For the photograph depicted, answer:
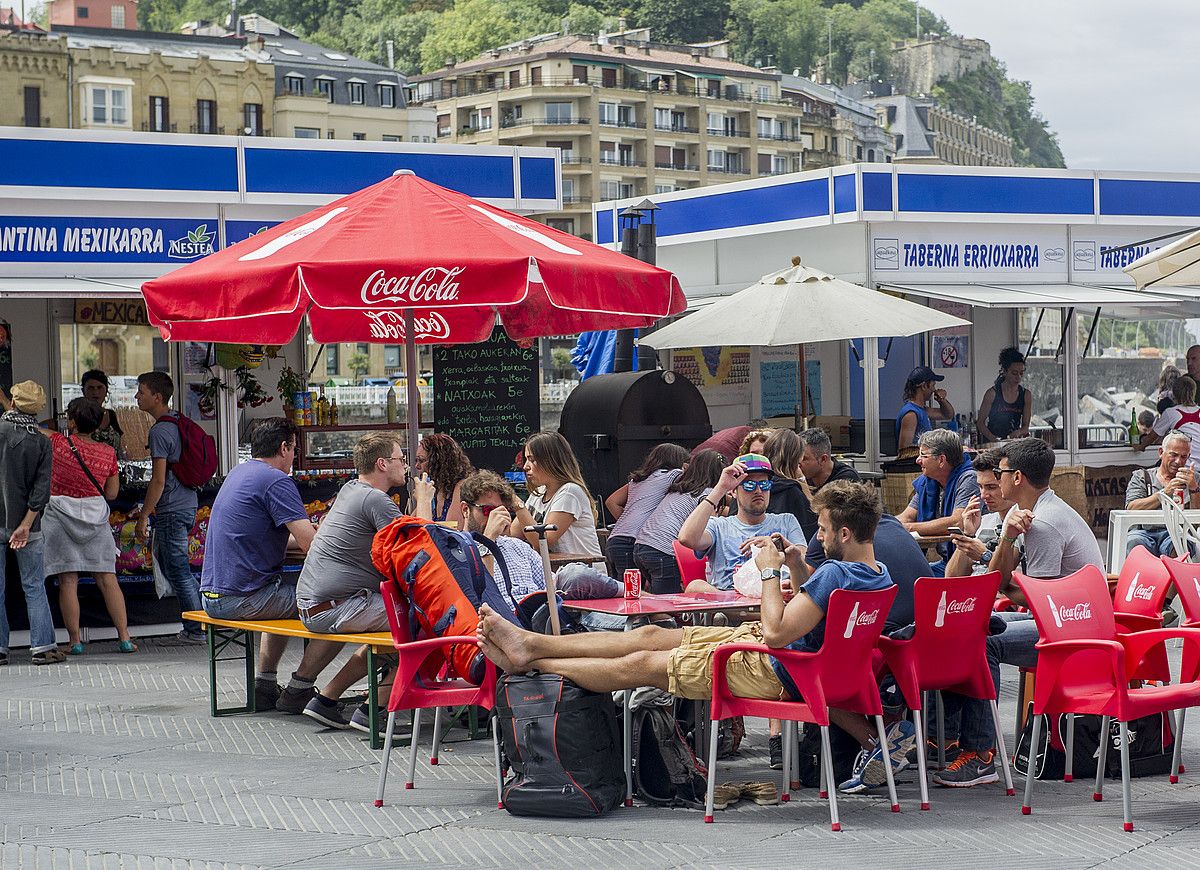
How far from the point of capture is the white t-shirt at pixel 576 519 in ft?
26.7

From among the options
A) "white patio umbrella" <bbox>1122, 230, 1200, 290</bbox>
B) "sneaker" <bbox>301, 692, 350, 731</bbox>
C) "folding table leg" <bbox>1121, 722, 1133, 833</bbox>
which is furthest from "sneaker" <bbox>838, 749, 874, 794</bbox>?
"white patio umbrella" <bbox>1122, 230, 1200, 290</bbox>

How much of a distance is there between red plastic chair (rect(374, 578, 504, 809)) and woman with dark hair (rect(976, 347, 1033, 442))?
31.2 feet

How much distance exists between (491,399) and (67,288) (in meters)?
3.64

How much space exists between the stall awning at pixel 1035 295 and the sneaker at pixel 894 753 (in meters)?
7.40

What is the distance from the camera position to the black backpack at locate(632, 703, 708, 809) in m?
6.00

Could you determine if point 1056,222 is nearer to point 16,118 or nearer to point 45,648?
point 45,648

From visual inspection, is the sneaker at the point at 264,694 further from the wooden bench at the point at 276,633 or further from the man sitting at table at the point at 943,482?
the man sitting at table at the point at 943,482

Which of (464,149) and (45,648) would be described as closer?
(45,648)

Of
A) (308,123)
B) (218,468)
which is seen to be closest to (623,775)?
(218,468)

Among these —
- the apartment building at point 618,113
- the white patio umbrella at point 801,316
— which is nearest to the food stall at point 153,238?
the white patio umbrella at point 801,316

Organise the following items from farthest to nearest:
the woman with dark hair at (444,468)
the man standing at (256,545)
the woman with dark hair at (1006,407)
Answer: the woman with dark hair at (1006,407) → the woman with dark hair at (444,468) → the man standing at (256,545)

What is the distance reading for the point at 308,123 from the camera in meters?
84.1

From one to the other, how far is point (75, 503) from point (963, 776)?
5823mm

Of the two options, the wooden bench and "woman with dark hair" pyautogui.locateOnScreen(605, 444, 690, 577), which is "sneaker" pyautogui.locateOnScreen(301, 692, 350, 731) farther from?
"woman with dark hair" pyautogui.locateOnScreen(605, 444, 690, 577)
